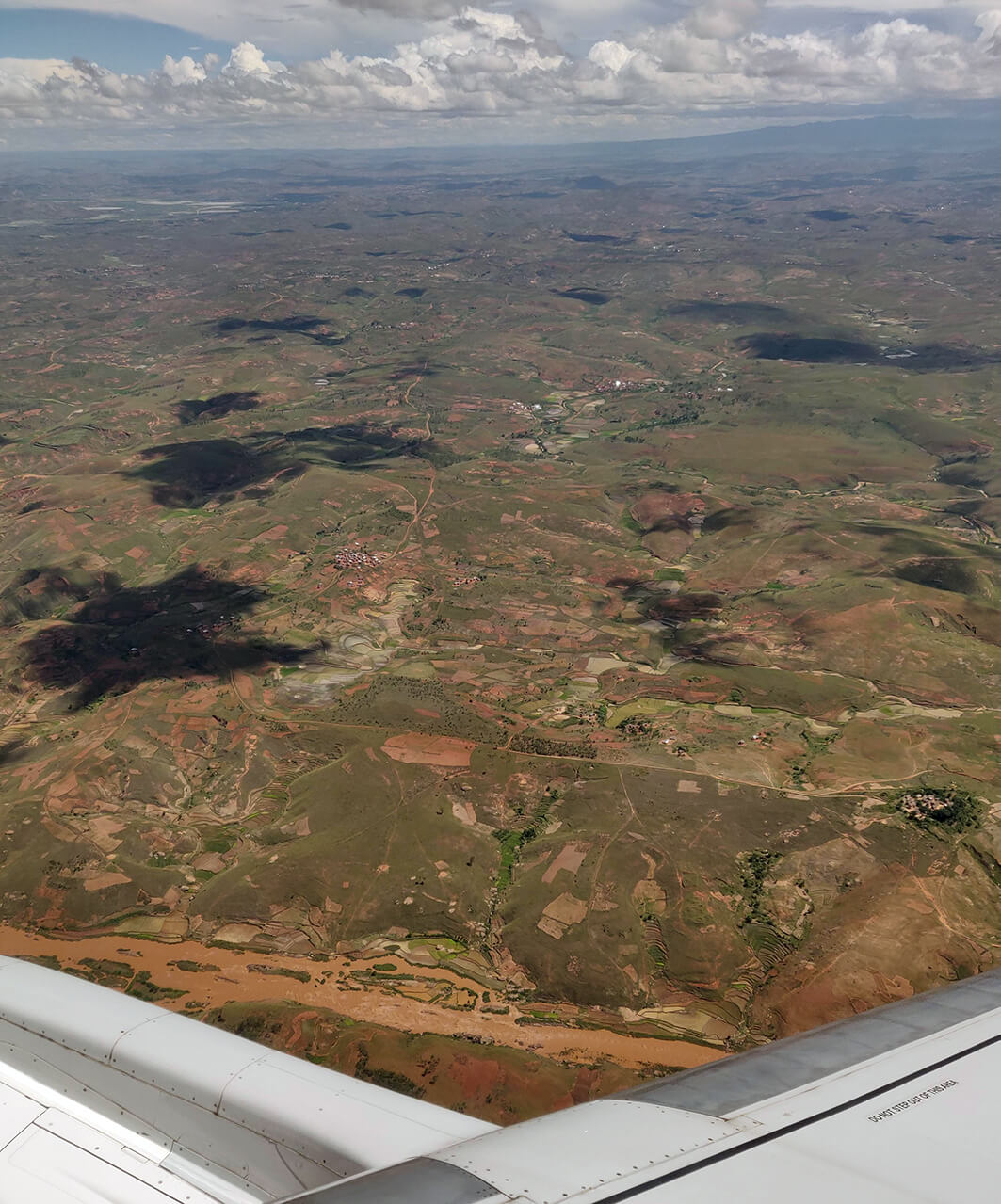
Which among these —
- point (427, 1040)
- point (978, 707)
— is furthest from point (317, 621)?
point (978, 707)

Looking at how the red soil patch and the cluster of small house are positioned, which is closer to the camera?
the red soil patch

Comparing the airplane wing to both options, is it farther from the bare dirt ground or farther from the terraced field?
the bare dirt ground

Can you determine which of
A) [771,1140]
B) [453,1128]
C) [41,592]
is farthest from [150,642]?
[771,1140]

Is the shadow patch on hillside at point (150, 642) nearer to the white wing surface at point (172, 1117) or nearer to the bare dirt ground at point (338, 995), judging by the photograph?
the bare dirt ground at point (338, 995)

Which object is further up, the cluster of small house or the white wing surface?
the white wing surface

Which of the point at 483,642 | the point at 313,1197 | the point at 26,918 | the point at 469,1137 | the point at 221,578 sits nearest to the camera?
the point at 313,1197

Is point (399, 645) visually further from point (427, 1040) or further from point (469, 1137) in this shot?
point (469, 1137)

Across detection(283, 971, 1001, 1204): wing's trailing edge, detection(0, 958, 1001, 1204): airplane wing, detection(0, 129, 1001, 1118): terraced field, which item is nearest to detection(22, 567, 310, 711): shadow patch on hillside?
detection(0, 129, 1001, 1118): terraced field
